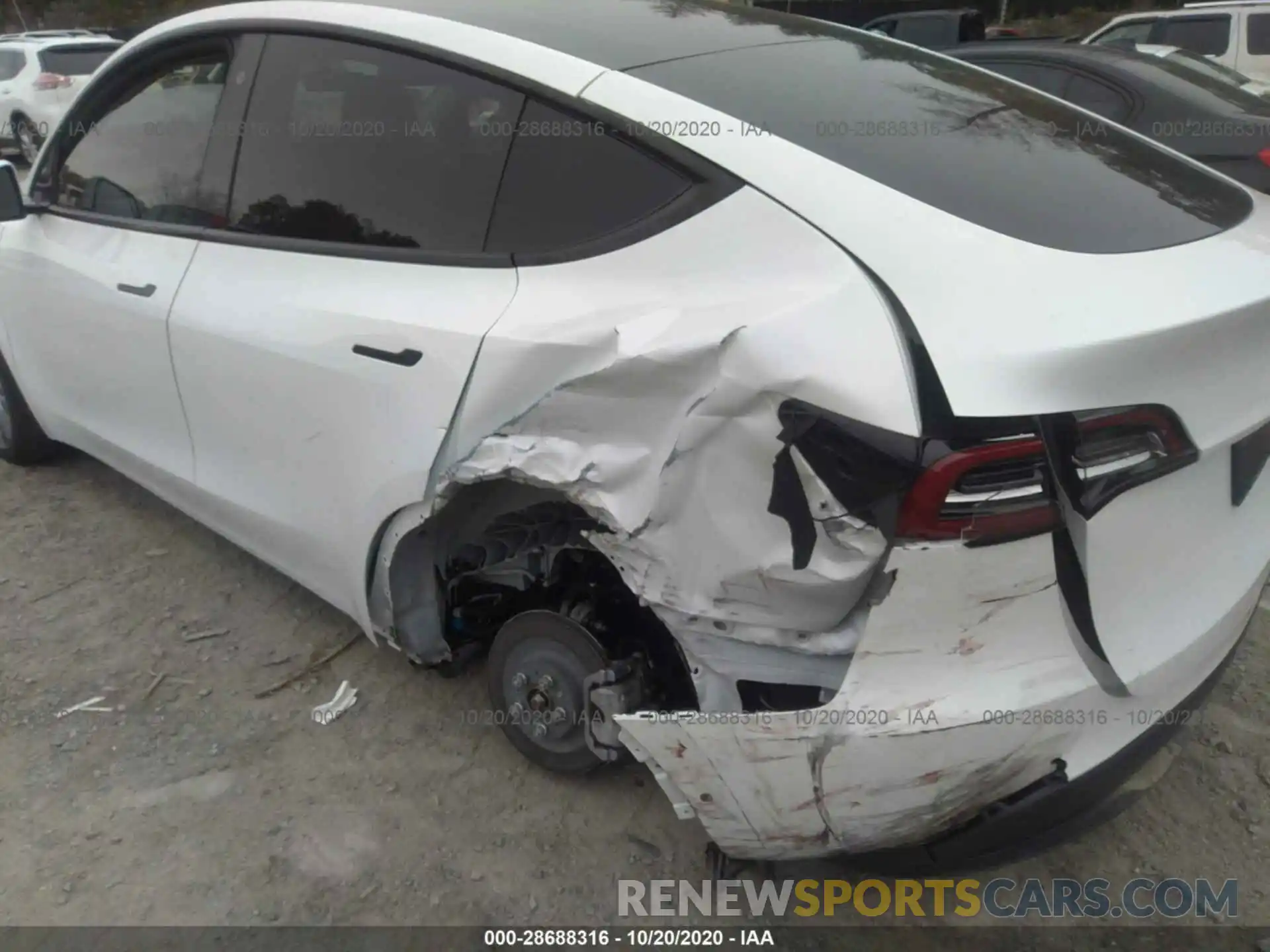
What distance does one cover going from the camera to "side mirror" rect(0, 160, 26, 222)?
3.13m

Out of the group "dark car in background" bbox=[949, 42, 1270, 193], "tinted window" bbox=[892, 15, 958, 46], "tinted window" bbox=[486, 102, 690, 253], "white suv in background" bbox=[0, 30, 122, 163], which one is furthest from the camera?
"white suv in background" bbox=[0, 30, 122, 163]

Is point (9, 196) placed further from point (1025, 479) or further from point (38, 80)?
→ point (38, 80)

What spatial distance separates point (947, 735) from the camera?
4.97 ft

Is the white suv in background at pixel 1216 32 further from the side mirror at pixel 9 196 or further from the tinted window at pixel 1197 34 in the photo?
the side mirror at pixel 9 196

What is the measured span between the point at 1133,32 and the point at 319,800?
1124cm

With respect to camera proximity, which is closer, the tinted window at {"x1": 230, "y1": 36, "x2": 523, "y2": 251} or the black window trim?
the black window trim

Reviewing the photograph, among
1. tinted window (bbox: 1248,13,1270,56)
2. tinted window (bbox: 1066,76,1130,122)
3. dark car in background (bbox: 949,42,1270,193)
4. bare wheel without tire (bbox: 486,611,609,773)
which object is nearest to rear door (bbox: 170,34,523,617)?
bare wheel without tire (bbox: 486,611,609,773)

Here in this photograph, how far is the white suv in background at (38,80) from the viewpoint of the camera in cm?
1224

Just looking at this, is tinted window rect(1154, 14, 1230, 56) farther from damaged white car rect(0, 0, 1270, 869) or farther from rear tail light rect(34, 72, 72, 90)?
rear tail light rect(34, 72, 72, 90)

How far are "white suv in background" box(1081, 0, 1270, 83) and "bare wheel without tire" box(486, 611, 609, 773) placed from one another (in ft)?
32.8

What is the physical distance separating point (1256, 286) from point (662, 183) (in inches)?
41.7

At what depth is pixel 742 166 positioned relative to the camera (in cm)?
174

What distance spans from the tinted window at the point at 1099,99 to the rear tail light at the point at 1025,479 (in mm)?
4346

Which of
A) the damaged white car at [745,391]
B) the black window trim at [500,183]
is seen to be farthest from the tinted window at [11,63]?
the damaged white car at [745,391]
